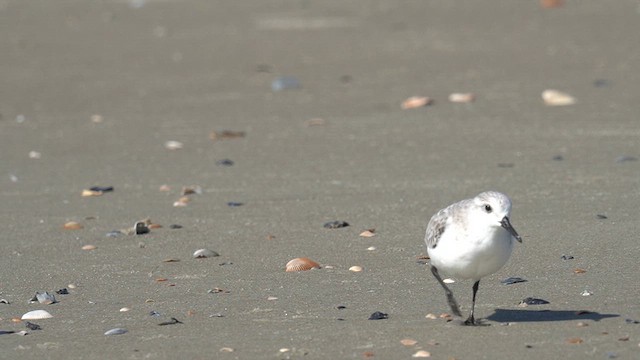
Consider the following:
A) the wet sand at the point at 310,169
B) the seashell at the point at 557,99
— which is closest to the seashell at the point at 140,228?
the wet sand at the point at 310,169

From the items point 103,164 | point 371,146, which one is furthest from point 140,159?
point 371,146

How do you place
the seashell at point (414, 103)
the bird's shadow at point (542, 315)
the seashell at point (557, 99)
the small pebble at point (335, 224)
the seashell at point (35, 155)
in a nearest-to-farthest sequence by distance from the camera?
1. the bird's shadow at point (542, 315)
2. the small pebble at point (335, 224)
3. the seashell at point (35, 155)
4. the seashell at point (557, 99)
5. the seashell at point (414, 103)

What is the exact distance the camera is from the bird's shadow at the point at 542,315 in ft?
17.0

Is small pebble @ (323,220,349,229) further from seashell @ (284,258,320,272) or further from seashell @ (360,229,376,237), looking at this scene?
seashell @ (284,258,320,272)

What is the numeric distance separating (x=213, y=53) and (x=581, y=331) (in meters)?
8.00

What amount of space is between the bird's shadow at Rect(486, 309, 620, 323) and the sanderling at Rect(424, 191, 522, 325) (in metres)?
0.16

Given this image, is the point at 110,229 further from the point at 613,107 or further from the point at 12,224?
the point at 613,107

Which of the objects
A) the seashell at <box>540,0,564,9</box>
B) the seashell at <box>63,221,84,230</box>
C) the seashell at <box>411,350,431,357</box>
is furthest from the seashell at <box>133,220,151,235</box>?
the seashell at <box>540,0,564,9</box>

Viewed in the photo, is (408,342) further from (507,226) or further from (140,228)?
(140,228)

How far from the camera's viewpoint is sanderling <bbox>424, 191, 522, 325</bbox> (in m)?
4.92

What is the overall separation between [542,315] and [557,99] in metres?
5.30

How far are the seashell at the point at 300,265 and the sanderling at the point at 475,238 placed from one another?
1.13 m

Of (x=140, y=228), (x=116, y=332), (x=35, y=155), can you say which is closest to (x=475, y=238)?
(x=116, y=332)

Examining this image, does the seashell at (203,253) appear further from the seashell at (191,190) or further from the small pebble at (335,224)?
the seashell at (191,190)
